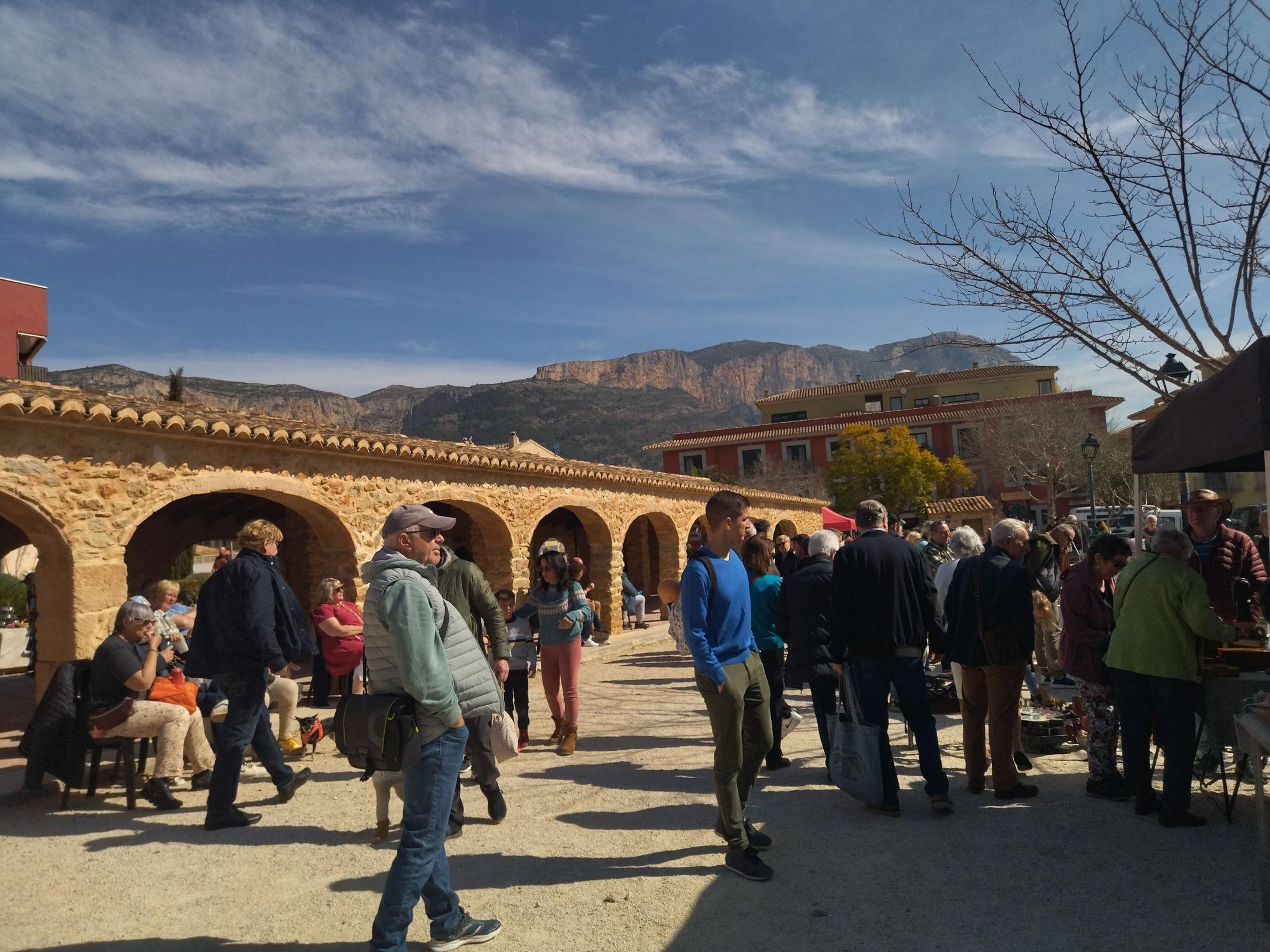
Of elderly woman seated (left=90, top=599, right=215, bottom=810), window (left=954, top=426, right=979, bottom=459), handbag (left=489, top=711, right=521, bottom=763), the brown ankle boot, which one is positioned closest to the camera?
handbag (left=489, top=711, right=521, bottom=763)

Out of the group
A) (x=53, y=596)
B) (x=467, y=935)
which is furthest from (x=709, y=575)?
(x=53, y=596)

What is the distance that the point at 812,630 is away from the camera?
5281 mm

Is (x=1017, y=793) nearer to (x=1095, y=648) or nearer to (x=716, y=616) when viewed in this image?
(x=1095, y=648)

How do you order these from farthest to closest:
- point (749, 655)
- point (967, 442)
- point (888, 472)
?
point (967, 442)
point (888, 472)
point (749, 655)

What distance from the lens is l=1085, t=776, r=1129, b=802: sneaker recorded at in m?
4.56

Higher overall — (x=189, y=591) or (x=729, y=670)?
(x=729, y=670)

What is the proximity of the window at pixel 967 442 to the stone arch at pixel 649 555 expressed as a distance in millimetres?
25843

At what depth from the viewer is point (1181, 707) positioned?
13.5 ft

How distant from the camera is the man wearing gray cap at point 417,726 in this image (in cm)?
288

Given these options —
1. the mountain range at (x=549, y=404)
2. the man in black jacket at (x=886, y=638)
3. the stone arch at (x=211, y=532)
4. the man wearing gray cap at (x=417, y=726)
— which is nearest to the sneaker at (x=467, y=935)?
the man wearing gray cap at (x=417, y=726)

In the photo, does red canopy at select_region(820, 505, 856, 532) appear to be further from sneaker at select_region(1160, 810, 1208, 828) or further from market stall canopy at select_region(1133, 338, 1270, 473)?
sneaker at select_region(1160, 810, 1208, 828)

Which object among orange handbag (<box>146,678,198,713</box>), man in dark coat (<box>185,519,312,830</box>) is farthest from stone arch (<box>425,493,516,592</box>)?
man in dark coat (<box>185,519,312,830</box>)

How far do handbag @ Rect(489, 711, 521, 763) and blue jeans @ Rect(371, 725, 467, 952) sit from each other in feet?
3.76

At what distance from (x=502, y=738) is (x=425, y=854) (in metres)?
1.43
